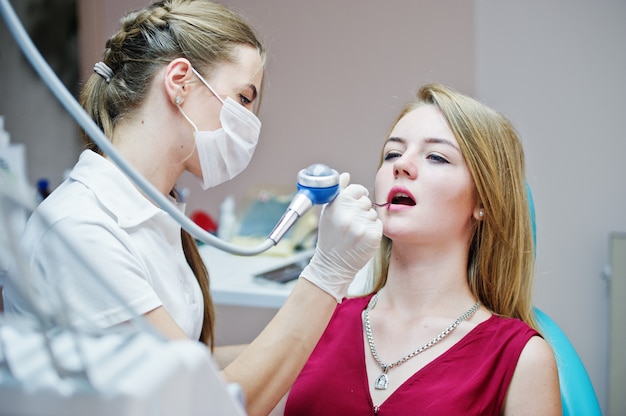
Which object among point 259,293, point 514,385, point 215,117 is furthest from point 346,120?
point 514,385

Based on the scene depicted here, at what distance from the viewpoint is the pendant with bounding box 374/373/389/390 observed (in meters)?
1.38

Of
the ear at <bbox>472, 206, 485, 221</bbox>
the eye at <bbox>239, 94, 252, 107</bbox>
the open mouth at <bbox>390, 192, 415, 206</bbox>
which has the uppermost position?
the eye at <bbox>239, 94, 252, 107</bbox>

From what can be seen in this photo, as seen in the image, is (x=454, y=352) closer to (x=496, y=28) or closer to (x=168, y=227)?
(x=168, y=227)

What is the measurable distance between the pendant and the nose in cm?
44

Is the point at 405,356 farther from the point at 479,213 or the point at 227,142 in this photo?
the point at 227,142

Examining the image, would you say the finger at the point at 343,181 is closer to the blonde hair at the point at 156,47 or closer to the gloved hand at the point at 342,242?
the gloved hand at the point at 342,242

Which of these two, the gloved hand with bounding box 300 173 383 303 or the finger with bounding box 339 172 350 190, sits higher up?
the finger with bounding box 339 172 350 190

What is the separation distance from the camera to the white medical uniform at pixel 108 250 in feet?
3.58

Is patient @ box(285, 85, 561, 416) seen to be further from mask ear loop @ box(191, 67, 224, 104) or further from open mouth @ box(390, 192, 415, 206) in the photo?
mask ear loop @ box(191, 67, 224, 104)

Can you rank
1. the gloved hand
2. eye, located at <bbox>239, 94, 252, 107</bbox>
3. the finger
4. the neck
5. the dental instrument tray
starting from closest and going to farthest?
the gloved hand, the finger, eye, located at <bbox>239, 94, 252, 107</bbox>, the neck, the dental instrument tray

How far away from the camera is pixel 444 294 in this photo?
1520 mm

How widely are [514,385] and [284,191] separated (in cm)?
179

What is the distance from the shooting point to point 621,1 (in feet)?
7.28

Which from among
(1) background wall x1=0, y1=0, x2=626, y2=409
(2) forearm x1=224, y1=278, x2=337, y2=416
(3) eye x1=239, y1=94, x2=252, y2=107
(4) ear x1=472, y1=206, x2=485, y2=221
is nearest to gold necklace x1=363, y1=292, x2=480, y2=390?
(4) ear x1=472, y1=206, x2=485, y2=221
